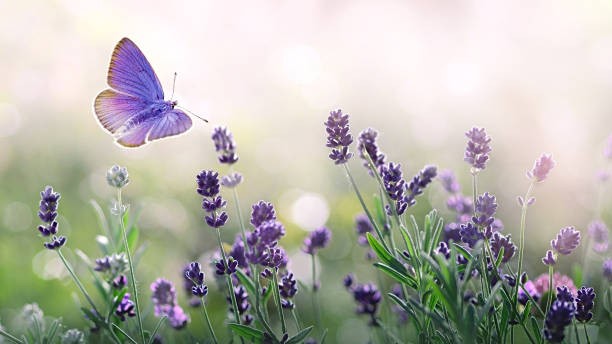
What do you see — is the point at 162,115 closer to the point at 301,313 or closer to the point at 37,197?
the point at 301,313

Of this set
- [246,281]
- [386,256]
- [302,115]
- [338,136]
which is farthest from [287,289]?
[302,115]

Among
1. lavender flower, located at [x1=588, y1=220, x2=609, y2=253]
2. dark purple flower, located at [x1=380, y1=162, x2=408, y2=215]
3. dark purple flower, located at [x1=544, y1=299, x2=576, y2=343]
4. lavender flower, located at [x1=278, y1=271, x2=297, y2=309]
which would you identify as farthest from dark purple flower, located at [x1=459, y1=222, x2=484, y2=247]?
lavender flower, located at [x1=588, y1=220, x2=609, y2=253]

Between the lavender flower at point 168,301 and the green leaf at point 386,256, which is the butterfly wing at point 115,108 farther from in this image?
the green leaf at point 386,256

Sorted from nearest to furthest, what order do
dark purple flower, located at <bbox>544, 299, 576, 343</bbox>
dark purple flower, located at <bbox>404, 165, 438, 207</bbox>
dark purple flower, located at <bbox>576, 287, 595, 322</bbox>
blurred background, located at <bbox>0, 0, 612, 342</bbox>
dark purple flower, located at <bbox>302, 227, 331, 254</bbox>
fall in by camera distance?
1. dark purple flower, located at <bbox>544, 299, 576, 343</bbox>
2. dark purple flower, located at <bbox>576, 287, 595, 322</bbox>
3. dark purple flower, located at <bbox>404, 165, 438, 207</bbox>
4. dark purple flower, located at <bbox>302, 227, 331, 254</bbox>
5. blurred background, located at <bbox>0, 0, 612, 342</bbox>

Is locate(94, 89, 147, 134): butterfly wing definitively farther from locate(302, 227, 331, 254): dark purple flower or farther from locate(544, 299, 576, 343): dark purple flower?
locate(544, 299, 576, 343): dark purple flower

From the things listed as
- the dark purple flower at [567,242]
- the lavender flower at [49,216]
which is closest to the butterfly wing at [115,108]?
the lavender flower at [49,216]

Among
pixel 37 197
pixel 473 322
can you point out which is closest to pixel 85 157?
pixel 37 197

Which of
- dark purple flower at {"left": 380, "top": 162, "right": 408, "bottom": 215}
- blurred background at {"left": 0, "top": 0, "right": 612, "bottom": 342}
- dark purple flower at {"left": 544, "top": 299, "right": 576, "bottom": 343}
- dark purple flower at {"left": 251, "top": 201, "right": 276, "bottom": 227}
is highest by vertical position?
blurred background at {"left": 0, "top": 0, "right": 612, "bottom": 342}
